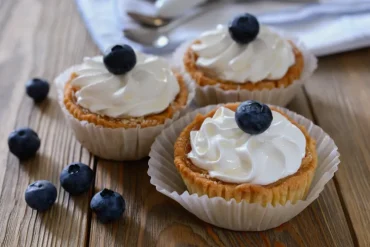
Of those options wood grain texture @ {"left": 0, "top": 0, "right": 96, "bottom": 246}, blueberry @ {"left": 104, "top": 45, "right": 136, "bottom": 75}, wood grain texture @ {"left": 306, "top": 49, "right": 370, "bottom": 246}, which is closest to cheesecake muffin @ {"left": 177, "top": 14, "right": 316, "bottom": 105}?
wood grain texture @ {"left": 306, "top": 49, "right": 370, "bottom": 246}

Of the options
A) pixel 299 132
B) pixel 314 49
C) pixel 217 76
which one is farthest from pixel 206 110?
pixel 314 49

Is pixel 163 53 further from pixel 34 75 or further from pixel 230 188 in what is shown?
pixel 230 188

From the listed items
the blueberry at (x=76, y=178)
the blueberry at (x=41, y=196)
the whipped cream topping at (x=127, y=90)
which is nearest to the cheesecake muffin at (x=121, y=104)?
the whipped cream topping at (x=127, y=90)

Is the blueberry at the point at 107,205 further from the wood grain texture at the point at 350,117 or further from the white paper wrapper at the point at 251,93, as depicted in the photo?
the wood grain texture at the point at 350,117

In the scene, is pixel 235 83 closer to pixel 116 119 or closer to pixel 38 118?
pixel 116 119

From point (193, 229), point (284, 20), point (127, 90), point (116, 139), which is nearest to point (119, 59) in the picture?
point (127, 90)
